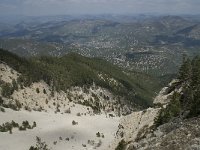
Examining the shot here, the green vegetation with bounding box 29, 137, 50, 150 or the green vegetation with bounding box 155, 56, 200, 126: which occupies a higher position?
the green vegetation with bounding box 155, 56, 200, 126

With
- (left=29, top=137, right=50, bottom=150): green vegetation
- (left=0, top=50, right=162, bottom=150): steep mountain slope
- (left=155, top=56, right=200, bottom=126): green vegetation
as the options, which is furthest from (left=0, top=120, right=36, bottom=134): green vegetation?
(left=155, top=56, right=200, bottom=126): green vegetation

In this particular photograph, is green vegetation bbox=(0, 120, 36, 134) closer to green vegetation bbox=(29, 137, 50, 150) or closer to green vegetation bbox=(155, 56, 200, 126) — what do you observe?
green vegetation bbox=(29, 137, 50, 150)

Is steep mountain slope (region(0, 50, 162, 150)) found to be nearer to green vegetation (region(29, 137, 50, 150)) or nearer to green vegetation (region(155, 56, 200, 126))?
green vegetation (region(29, 137, 50, 150))

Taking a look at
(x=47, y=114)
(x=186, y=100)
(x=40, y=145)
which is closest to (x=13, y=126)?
(x=40, y=145)

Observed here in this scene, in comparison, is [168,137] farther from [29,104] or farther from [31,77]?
[31,77]

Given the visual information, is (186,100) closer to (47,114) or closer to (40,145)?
(40,145)

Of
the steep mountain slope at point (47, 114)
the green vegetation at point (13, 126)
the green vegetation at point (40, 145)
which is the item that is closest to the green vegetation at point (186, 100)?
the steep mountain slope at point (47, 114)

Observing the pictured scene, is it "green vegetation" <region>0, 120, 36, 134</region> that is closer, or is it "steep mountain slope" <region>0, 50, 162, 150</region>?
"green vegetation" <region>0, 120, 36, 134</region>

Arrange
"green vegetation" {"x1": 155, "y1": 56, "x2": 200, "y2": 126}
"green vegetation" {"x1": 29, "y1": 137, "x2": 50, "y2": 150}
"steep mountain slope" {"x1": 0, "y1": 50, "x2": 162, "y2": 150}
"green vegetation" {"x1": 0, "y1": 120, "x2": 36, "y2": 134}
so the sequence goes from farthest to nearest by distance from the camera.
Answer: "steep mountain slope" {"x1": 0, "y1": 50, "x2": 162, "y2": 150} → "green vegetation" {"x1": 0, "y1": 120, "x2": 36, "y2": 134} → "green vegetation" {"x1": 29, "y1": 137, "x2": 50, "y2": 150} → "green vegetation" {"x1": 155, "y1": 56, "x2": 200, "y2": 126}

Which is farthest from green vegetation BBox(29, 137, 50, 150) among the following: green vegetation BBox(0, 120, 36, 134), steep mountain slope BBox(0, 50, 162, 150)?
green vegetation BBox(0, 120, 36, 134)

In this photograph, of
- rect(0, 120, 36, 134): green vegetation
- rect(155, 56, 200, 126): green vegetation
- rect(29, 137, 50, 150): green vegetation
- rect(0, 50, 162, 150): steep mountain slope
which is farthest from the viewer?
rect(0, 50, 162, 150): steep mountain slope

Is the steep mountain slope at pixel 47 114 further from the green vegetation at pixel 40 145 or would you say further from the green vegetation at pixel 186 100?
the green vegetation at pixel 186 100
